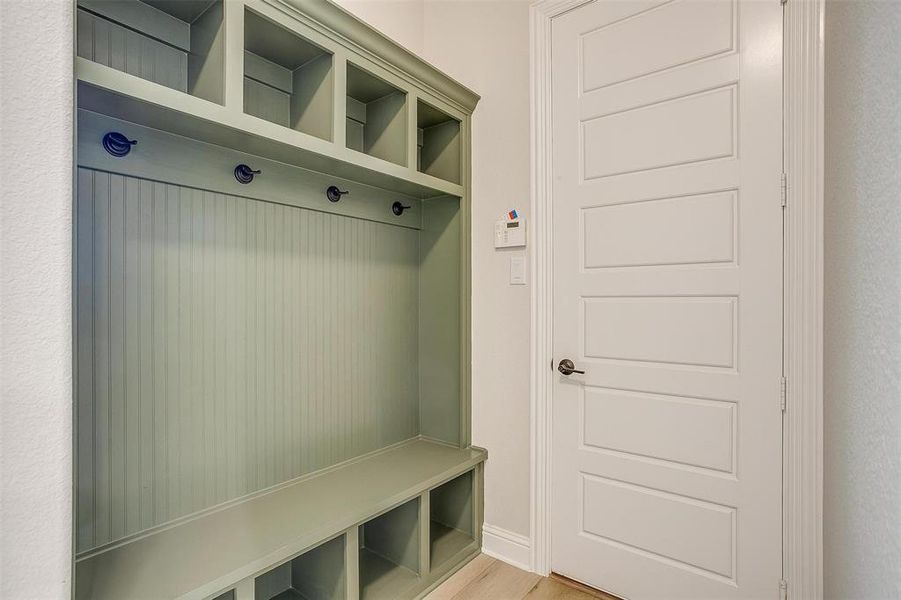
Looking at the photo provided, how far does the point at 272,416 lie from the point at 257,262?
61cm

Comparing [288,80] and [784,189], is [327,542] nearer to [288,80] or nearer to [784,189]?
[288,80]

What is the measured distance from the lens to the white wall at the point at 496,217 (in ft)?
6.79

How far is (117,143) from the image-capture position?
4.32 ft

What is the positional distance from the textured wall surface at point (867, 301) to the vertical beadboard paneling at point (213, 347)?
66.8 inches

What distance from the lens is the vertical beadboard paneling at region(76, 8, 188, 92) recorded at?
1.29 m

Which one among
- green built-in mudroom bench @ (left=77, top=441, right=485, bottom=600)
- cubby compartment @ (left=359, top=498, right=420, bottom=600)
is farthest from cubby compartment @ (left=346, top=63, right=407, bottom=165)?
cubby compartment @ (left=359, top=498, right=420, bottom=600)

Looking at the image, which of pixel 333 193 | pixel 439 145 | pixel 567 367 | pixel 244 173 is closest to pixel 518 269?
pixel 567 367

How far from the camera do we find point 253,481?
1.68 meters

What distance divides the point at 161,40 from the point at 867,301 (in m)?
1.93

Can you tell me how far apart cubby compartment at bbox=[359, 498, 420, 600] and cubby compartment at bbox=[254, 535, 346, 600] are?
0.56 feet

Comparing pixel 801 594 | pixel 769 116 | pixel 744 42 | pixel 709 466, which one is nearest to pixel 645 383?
pixel 709 466

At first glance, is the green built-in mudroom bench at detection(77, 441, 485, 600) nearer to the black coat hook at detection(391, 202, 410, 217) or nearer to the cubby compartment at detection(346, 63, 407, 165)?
the black coat hook at detection(391, 202, 410, 217)
